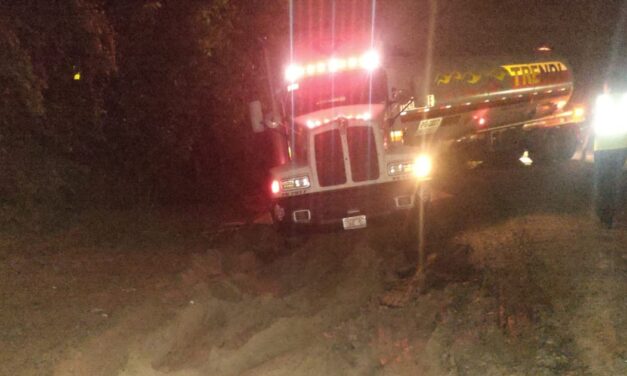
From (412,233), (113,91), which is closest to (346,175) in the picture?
(412,233)

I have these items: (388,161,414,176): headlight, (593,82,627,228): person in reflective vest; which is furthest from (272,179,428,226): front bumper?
(593,82,627,228): person in reflective vest

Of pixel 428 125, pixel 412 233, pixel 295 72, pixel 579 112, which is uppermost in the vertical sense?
pixel 295 72

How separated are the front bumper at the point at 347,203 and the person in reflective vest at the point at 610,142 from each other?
3.22 m

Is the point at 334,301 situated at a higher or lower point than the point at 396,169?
lower

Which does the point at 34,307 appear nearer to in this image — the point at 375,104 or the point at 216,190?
the point at 375,104

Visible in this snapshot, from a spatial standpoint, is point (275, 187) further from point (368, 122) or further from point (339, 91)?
point (339, 91)

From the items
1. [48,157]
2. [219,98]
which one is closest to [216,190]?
[219,98]

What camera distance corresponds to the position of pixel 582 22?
2445 centimetres

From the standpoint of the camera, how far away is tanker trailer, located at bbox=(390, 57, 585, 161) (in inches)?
587

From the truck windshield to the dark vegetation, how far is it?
7.08ft

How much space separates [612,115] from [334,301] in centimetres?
383

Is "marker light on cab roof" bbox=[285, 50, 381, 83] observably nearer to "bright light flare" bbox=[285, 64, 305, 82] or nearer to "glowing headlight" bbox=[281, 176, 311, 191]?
"bright light flare" bbox=[285, 64, 305, 82]

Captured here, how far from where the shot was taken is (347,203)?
424 inches

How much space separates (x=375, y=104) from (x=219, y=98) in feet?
13.7
